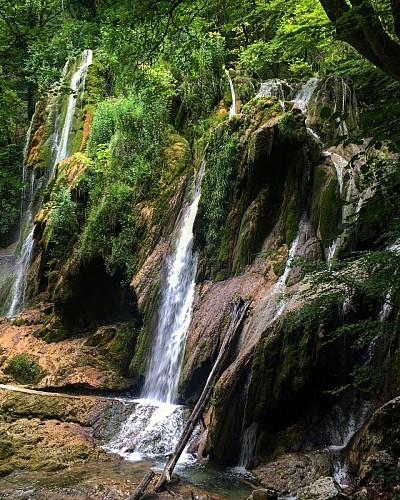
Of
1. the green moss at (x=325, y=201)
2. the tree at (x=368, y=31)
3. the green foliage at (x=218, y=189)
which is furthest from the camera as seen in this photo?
the green foliage at (x=218, y=189)

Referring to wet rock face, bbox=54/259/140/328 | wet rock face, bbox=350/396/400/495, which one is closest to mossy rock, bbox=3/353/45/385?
wet rock face, bbox=54/259/140/328

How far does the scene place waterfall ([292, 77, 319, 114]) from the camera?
43.6 ft

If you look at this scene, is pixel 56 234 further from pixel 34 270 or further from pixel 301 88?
pixel 301 88

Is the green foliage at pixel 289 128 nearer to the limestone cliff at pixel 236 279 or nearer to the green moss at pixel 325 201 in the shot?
the limestone cliff at pixel 236 279

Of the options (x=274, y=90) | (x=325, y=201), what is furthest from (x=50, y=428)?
(x=274, y=90)

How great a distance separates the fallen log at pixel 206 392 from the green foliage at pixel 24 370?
194 inches

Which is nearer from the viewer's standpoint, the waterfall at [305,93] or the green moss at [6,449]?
the green moss at [6,449]

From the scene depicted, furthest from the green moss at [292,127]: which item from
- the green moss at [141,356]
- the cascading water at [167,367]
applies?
the green moss at [141,356]

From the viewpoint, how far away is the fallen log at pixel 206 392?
6.74 metres

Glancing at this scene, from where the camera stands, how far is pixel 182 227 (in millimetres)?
12172

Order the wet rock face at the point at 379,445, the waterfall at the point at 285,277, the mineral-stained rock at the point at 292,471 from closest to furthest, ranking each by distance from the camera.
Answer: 1. the wet rock face at the point at 379,445
2. the mineral-stained rock at the point at 292,471
3. the waterfall at the point at 285,277

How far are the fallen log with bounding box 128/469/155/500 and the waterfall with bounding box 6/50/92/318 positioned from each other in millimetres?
10685

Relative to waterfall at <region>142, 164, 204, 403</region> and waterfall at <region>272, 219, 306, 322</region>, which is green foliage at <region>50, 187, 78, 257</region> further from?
waterfall at <region>272, 219, 306, 322</region>

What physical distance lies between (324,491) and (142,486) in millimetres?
2476
